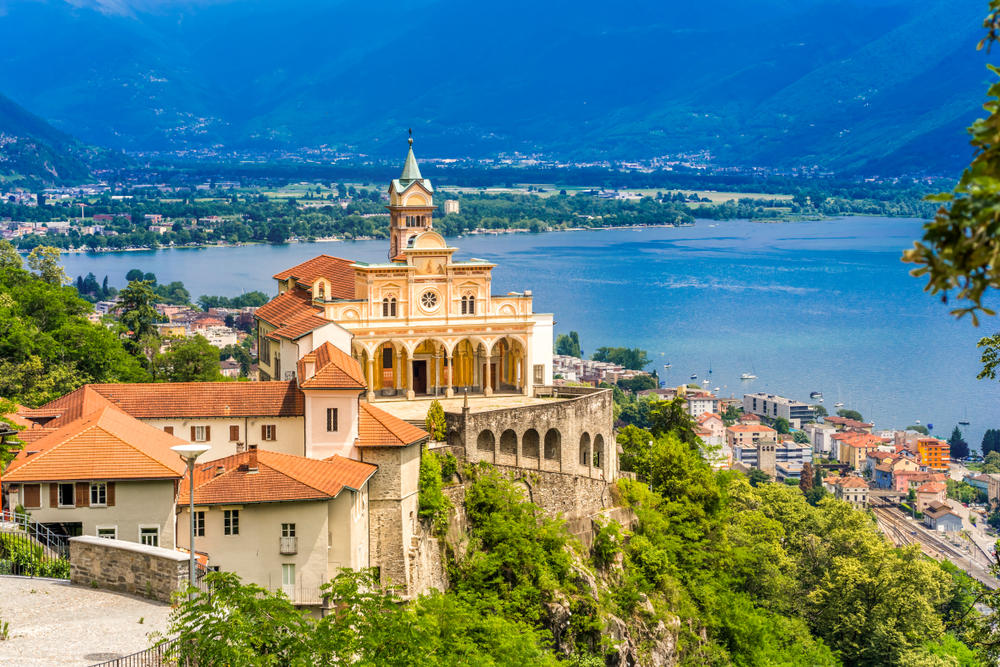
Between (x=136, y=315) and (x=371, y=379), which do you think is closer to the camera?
(x=371, y=379)

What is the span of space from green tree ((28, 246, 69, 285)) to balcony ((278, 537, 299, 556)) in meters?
38.4

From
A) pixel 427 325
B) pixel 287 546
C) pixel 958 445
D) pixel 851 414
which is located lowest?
pixel 958 445

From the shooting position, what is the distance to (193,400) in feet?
116

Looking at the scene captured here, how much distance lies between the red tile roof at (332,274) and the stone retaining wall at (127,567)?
79.6 feet

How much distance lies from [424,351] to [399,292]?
8.00ft

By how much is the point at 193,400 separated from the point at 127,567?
13.7 metres

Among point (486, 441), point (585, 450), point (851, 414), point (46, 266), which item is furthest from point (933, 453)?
point (486, 441)

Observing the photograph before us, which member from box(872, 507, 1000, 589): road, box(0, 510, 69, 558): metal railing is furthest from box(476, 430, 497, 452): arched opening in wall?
box(872, 507, 1000, 589): road

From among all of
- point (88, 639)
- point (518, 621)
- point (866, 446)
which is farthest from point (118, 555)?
point (866, 446)

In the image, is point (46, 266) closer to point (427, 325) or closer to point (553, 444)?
point (427, 325)

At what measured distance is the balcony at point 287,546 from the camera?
2859cm

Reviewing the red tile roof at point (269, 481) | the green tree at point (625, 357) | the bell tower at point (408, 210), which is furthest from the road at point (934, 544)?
the red tile roof at point (269, 481)

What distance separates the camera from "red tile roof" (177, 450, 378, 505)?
2828 centimetres

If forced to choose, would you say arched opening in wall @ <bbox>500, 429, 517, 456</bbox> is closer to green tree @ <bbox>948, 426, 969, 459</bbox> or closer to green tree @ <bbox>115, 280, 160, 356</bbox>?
green tree @ <bbox>115, 280, 160, 356</bbox>
